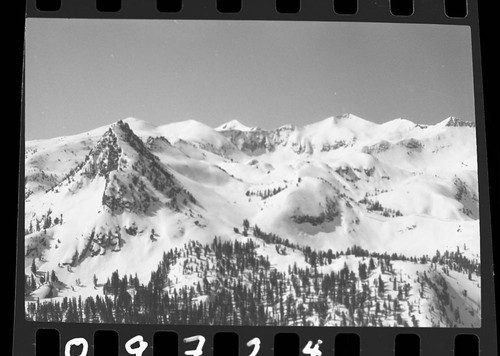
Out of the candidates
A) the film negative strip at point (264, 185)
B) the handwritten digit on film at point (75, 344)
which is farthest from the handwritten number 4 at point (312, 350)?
the handwritten digit on film at point (75, 344)

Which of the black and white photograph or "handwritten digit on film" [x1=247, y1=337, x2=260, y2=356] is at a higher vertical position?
the black and white photograph

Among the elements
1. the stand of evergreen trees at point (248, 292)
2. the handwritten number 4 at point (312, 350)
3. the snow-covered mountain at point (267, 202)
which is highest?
the snow-covered mountain at point (267, 202)

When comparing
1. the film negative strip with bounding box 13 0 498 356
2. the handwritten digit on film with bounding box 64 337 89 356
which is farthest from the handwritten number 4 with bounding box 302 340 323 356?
the handwritten digit on film with bounding box 64 337 89 356

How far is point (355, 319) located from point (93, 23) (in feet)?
6.69

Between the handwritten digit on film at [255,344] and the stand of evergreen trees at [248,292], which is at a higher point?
the stand of evergreen trees at [248,292]

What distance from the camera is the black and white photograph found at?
3342 mm

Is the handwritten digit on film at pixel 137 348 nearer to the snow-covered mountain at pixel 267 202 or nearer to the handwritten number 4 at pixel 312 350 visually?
the snow-covered mountain at pixel 267 202

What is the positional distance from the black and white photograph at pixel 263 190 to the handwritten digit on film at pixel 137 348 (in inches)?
9.7

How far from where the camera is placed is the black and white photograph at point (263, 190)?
3.34 meters

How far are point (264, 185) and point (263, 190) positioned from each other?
0.06 metres

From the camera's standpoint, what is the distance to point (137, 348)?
3.10m

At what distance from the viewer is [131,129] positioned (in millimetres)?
3477

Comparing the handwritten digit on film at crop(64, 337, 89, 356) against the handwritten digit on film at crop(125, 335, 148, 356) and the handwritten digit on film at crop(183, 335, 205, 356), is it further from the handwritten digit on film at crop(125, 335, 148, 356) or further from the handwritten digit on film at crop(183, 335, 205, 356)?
the handwritten digit on film at crop(183, 335, 205, 356)

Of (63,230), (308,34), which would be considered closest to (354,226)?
(308,34)
